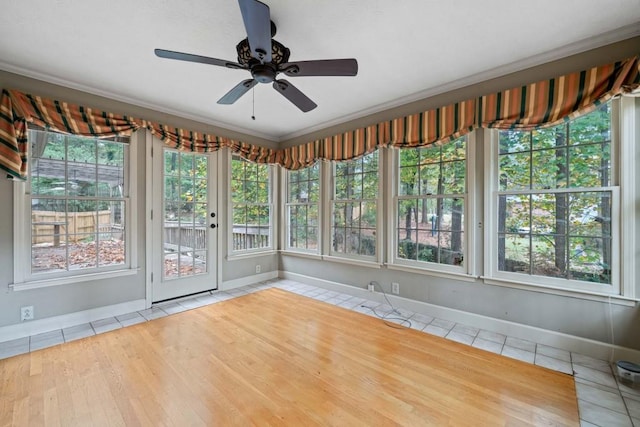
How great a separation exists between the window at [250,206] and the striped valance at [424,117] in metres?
0.80

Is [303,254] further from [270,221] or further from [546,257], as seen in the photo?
[546,257]

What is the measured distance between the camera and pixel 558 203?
244 cm

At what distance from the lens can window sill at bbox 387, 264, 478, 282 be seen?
286 centimetres

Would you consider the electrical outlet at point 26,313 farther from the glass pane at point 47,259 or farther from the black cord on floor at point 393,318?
the black cord on floor at point 393,318

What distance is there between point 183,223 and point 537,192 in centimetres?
412

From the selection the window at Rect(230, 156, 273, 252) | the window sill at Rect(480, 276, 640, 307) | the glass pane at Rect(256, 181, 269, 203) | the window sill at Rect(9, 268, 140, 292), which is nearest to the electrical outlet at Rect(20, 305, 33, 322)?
the window sill at Rect(9, 268, 140, 292)

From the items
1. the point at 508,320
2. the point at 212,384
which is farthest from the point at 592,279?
the point at 212,384

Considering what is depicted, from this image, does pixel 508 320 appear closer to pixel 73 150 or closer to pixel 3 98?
pixel 73 150

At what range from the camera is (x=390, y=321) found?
3.03 m

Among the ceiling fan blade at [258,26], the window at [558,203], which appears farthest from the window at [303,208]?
the ceiling fan blade at [258,26]

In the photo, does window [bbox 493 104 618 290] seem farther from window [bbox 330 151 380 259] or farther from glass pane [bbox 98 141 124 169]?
glass pane [bbox 98 141 124 169]

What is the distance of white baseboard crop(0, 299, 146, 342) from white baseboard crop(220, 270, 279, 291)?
3.66 ft

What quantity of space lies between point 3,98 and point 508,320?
205 inches

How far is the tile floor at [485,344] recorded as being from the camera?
1.71 m
